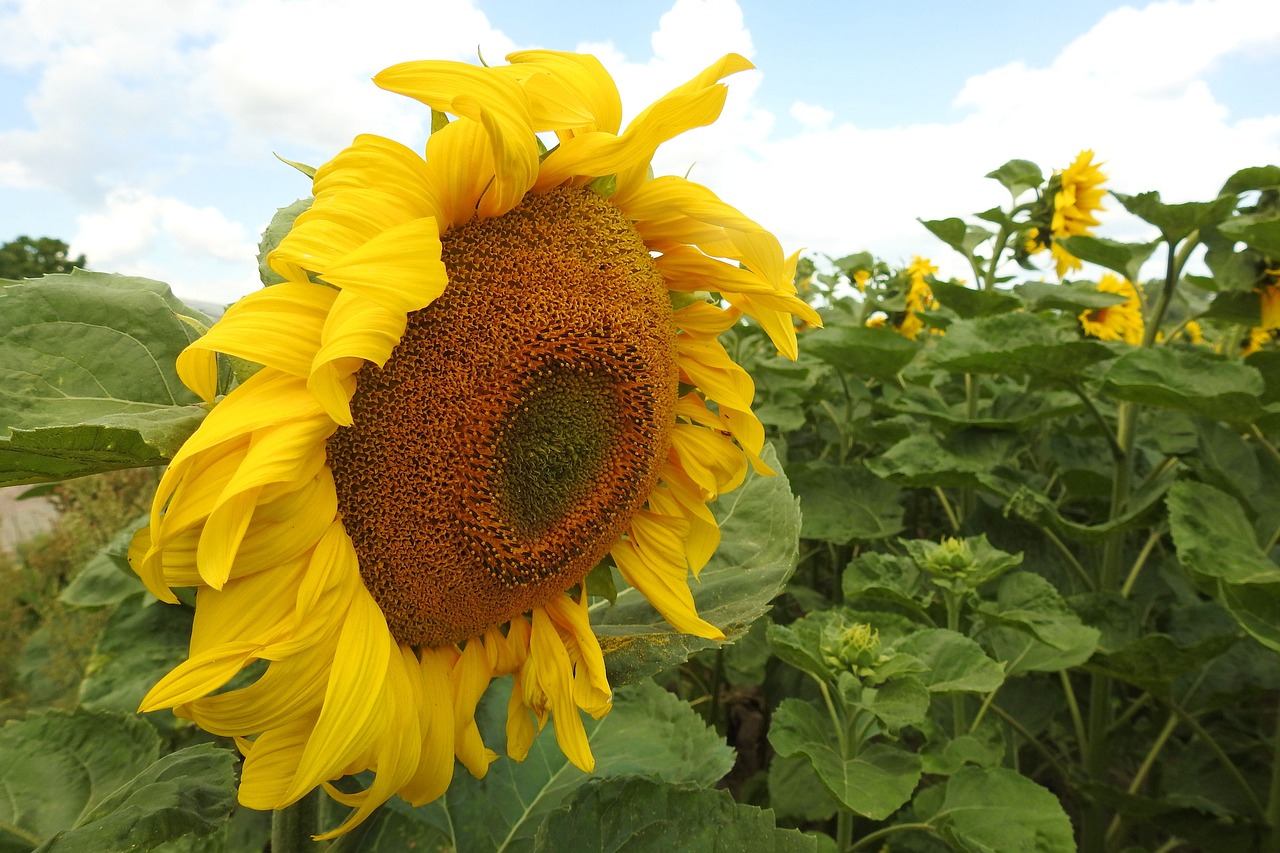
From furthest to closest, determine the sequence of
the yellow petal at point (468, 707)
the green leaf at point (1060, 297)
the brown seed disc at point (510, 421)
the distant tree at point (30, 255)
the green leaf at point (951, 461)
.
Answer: the distant tree at point (30, 255), the green leaf at point (1060, 297), the green leaf at point (951, 461), the yellow petal at point (468, 707), the brown seed disc at point (510, 421)

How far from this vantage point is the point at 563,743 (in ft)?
3.01

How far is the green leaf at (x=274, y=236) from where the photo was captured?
74 centimetres

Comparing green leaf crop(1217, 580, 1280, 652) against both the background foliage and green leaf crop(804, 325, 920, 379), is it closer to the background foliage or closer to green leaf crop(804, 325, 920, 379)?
the background foliage

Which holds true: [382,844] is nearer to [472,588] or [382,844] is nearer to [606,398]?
[472,588]

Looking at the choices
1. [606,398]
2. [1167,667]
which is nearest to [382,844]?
[606,398]

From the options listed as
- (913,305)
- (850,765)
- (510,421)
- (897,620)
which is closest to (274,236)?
(510,421)

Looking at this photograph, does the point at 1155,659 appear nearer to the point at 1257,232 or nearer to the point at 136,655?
the point at 1257,232

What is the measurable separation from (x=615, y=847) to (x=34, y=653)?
3258 mm

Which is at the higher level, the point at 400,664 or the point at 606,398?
the point at 606,398

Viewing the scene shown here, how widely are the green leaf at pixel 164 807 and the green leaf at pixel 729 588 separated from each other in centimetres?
44

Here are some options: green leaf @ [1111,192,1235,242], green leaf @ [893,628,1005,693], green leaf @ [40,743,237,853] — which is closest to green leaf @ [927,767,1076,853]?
green leaf @ [893,628,1005,693]

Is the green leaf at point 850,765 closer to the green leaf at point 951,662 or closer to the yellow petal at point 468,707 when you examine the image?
the green leaf at point 951,662

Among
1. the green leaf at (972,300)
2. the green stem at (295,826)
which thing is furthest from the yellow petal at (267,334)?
the green leaf at (972,300)

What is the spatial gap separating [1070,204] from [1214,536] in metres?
1.92
